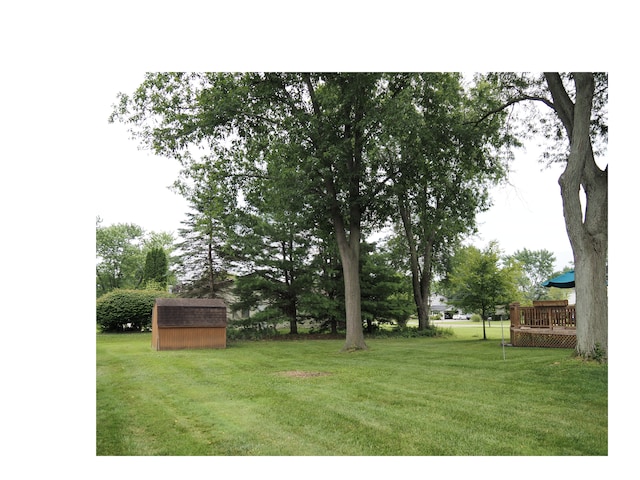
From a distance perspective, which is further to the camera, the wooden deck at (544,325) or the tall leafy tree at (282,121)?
the wooden deck at (544,325)

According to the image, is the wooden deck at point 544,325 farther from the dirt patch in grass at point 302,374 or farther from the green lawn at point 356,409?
the dirt patch in grass at point 302,374

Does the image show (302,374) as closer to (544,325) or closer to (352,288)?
(352,288)

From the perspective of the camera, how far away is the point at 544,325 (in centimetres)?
1051

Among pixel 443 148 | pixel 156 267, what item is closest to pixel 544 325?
pixel 443 148

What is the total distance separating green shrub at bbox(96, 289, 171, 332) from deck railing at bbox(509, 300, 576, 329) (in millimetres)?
10337

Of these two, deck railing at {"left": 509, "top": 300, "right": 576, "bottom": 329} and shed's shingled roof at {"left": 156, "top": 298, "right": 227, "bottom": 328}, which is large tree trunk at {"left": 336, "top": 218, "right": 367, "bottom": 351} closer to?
shed's shingled roof at {"left": 156, "top": 298, "right": 227, "bottom": 328}

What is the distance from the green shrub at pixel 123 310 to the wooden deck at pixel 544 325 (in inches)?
407

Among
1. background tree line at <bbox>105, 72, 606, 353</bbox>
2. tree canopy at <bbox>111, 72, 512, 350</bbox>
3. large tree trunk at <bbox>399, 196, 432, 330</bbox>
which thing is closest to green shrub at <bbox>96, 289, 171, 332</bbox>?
background tree line at <bbox>105, 72, 606, 353</bbox>

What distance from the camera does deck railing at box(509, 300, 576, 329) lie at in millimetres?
10070

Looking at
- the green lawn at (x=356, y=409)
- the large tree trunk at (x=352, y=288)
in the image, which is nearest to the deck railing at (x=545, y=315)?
the green lawn at (x=356, y=409)

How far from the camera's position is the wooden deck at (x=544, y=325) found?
32.8 ft
